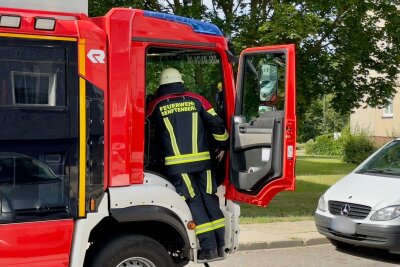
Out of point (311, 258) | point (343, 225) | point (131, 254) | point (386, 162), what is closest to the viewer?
point (131, 254)

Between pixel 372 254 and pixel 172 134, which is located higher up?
pixel 172 134

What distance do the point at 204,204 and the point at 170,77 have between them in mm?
1156

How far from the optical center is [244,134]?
487 cm

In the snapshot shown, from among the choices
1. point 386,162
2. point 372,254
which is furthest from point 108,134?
point 386,162

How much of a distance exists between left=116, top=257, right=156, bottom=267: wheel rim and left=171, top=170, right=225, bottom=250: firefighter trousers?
1.70 feet

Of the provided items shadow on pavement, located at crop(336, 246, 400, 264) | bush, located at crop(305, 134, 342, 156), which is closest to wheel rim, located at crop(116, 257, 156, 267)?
shadow on pavement, located at crop(336, 246, 400, 264)

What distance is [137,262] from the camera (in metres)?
4.42

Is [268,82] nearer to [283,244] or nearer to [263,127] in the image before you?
[263,127]

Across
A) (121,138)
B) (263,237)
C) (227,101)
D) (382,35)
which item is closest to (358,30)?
(382,35)

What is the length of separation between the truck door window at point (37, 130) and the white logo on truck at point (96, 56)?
12 cm

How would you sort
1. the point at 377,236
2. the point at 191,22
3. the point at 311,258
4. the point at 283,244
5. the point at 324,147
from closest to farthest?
the point at 191,22 < the point at 377,236 < the point at 311,258 < the point at 283,244 < the point at 324,147

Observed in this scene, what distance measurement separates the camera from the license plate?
24.0 ft

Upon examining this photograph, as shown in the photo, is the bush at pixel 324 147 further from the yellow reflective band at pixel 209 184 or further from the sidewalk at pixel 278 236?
the yellow reflective band at pixel 209 184

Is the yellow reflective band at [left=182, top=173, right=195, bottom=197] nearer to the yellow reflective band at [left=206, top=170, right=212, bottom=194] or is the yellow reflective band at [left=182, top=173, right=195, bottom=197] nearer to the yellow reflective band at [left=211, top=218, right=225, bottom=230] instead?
the yellow reflective band at [left=206, top=170, right=212, bottom=194]
